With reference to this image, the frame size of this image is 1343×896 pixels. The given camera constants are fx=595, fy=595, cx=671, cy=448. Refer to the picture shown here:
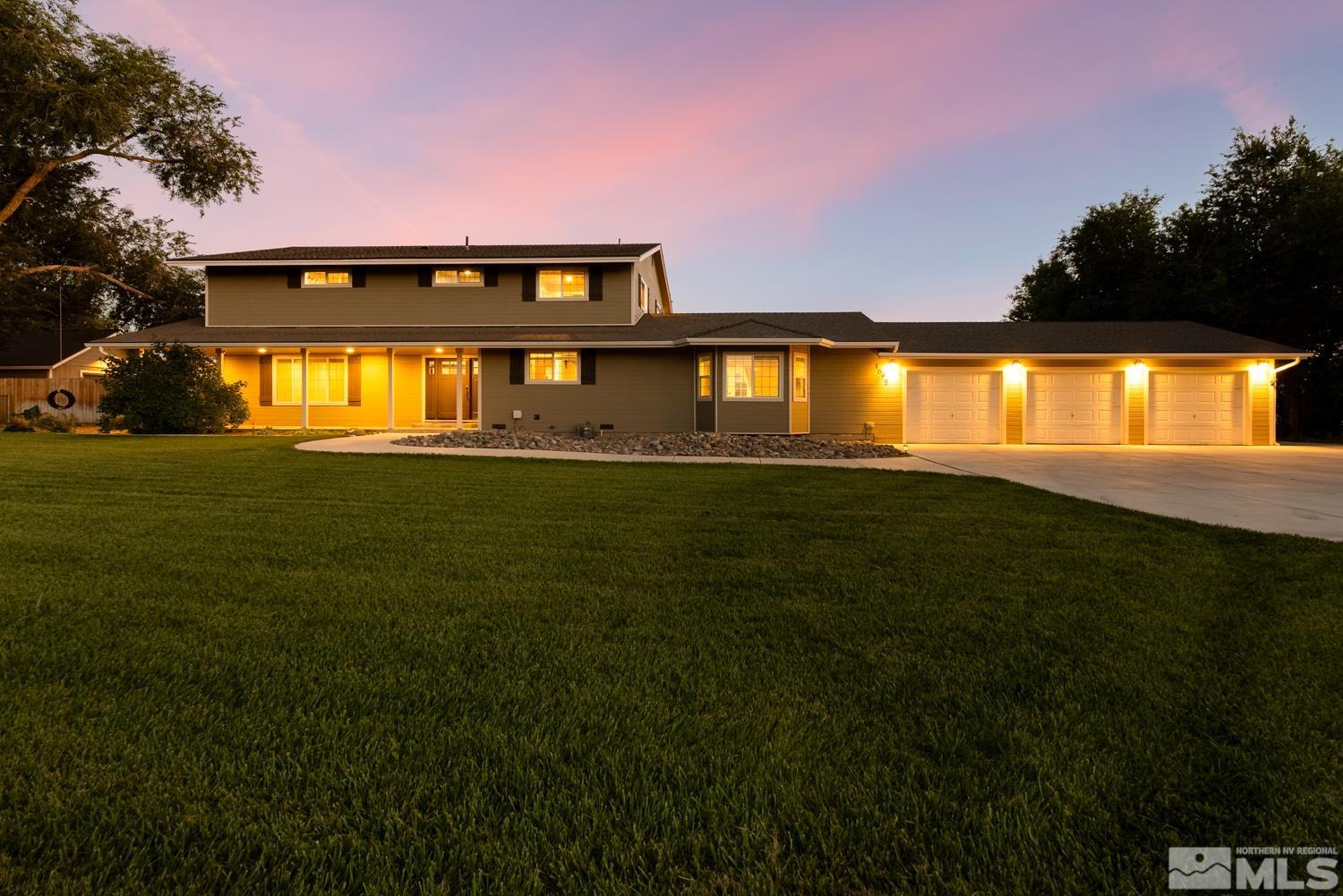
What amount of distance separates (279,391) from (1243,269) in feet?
108

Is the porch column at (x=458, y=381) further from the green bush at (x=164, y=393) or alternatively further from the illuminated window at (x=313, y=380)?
the green bush at (x=164, y=393)

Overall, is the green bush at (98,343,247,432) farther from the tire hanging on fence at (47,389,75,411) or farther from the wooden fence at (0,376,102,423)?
the wooden fence at (0,376,102,423)

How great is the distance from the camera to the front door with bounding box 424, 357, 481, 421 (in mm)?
18250

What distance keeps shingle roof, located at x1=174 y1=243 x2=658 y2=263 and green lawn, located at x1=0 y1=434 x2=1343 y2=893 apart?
48.1ft

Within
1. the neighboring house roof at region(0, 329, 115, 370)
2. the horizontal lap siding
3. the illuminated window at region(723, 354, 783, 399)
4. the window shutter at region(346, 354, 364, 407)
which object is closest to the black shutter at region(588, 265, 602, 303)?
the illuminated window at region(723, 354, 783, 399)

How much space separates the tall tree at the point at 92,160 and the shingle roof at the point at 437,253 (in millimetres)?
6624

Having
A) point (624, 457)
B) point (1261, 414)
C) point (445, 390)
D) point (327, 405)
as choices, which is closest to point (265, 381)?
point (327, 405)

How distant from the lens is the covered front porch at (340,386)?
17.8 metres

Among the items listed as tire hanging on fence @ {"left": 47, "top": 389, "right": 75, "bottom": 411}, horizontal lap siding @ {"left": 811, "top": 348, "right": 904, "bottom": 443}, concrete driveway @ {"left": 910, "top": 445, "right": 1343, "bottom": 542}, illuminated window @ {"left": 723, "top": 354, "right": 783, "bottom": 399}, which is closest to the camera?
concrete driveway @ {"left": 910, "top": 445, "right": 1343, "bottom": 542}

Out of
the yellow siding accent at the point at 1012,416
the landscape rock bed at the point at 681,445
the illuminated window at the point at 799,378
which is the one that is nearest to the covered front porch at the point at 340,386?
the landscape rock bed at the point at 681,445

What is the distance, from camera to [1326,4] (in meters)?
15.9

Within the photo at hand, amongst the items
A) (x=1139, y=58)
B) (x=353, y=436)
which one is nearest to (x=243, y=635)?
(x=353, y=436)

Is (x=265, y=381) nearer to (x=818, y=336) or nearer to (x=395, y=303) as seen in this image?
(x=395, y=303)

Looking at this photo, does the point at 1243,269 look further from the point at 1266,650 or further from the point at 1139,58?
the point at 1266,650
